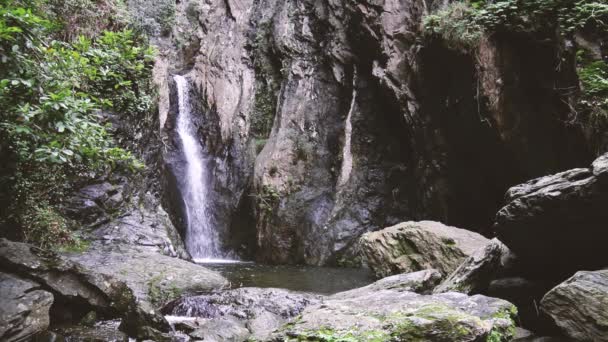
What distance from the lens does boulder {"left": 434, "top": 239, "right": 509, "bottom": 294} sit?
5676mm

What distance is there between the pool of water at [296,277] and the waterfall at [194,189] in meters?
1.71

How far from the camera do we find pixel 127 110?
11.2 m

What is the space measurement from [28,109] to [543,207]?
5765mm

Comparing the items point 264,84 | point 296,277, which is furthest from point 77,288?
point 264,84

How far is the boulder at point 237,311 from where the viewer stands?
562cm

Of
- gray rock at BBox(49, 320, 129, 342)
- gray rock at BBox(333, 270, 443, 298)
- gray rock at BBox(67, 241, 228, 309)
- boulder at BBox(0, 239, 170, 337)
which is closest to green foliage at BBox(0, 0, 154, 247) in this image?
boulder at BBox(0, 239, 170, 337)

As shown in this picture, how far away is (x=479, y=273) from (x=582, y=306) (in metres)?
1.87

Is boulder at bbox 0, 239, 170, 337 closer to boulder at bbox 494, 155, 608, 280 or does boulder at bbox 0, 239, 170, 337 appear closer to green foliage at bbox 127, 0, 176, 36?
boulder at bbox 494, 155, 608, 280

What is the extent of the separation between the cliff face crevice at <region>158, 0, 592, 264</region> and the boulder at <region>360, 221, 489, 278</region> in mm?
2527

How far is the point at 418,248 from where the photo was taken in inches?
332

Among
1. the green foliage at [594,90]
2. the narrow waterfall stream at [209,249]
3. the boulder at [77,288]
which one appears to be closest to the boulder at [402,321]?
the boulder at [77,288]

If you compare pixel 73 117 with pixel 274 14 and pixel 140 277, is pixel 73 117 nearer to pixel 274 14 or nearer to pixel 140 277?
pixel 140 277

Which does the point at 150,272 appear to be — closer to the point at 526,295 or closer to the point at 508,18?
the point at 526,295

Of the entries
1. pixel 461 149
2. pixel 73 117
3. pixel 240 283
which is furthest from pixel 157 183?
pixel 461 149
